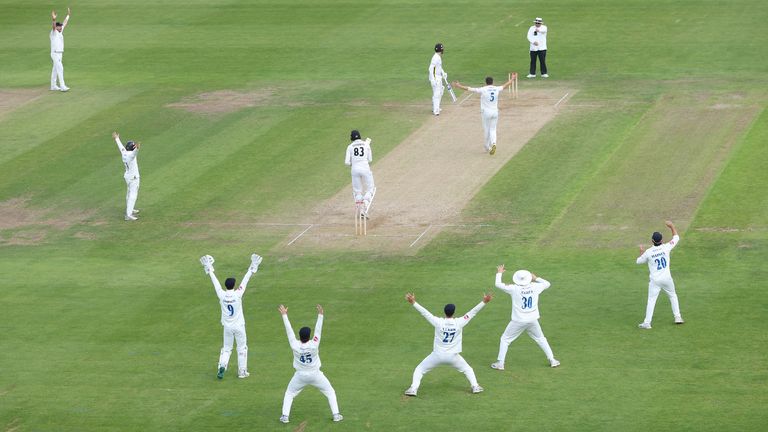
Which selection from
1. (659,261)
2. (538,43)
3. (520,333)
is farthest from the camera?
(538,43)

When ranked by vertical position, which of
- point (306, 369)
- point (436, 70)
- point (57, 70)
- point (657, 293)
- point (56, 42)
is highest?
point (56, 42)

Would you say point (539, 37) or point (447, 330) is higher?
point (539, 37)

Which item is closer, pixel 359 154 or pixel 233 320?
pixel 233 320

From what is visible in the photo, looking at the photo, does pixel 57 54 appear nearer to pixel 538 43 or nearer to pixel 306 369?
pixel 538 43

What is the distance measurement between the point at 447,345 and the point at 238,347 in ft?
13.4

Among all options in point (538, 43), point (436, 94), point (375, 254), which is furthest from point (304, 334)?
point (538, 43)

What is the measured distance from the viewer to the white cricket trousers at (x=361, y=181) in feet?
114

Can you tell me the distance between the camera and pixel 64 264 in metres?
33.5

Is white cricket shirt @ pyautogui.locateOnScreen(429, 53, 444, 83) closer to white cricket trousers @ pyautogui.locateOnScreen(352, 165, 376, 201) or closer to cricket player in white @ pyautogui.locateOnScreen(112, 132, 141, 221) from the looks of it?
white cricket trousers @ pyautogui.locateOnScreen(352, 165, 376, 201)

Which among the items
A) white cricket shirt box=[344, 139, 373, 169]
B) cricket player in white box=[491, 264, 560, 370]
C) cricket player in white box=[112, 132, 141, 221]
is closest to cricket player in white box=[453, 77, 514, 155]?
white cricket shirt box=[344, 139, 373, 169]

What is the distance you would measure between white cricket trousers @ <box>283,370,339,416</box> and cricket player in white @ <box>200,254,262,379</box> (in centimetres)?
214

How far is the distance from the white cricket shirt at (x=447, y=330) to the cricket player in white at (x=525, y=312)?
4.55 feet

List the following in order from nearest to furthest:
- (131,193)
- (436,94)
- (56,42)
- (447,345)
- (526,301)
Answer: (447,345) → (526,301) → (131,193) → (436,94) → (56,42)

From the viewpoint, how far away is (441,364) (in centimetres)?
2470
